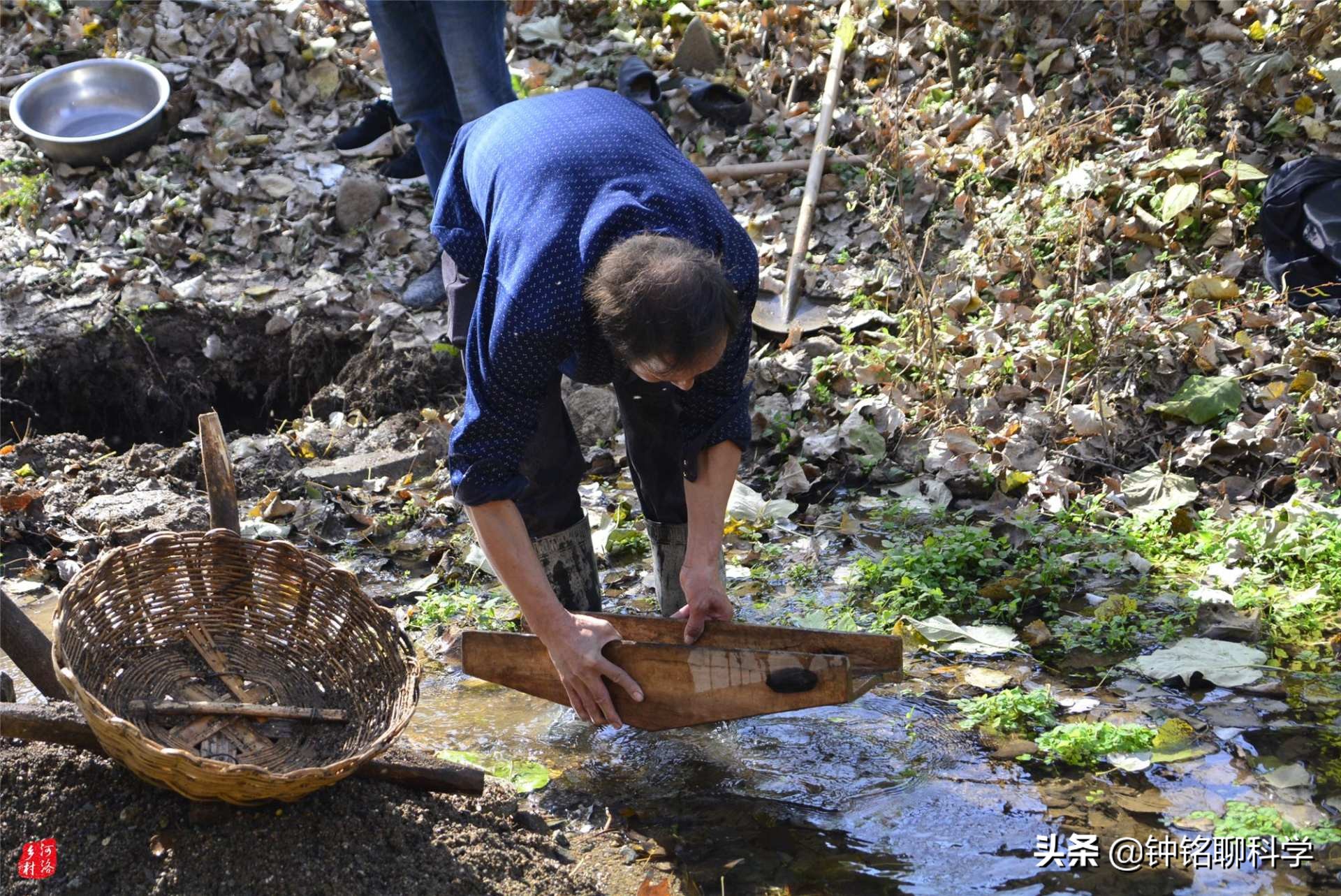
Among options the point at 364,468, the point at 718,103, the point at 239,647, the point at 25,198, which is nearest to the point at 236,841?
the point at 239,647

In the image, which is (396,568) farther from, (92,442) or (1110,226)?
(1110,226)

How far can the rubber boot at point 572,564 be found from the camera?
303 centimetres

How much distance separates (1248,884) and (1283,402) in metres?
2.23

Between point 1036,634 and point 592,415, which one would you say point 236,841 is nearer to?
point 1036,634

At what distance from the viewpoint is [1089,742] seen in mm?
2768

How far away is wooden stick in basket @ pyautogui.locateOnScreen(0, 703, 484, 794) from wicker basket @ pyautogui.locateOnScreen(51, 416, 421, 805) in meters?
0.07

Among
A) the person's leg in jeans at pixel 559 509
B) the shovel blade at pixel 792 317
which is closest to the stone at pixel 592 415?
the shovel blade at pixel 792 317

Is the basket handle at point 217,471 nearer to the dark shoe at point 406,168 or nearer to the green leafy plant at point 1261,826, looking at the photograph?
the green leafy plant at point 1261,826

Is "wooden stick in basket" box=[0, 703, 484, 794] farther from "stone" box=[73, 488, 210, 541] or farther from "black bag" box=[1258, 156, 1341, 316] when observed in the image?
"black bag" box=[1258, 156, 1341, 316]

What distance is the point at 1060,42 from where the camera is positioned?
577 cm

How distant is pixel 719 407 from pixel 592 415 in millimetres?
2246

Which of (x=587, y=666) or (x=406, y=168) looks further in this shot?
(x=406, y=168)

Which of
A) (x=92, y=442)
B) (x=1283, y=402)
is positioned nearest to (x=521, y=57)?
(x=92, y=442)

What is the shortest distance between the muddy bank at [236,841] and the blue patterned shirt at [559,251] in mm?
698
